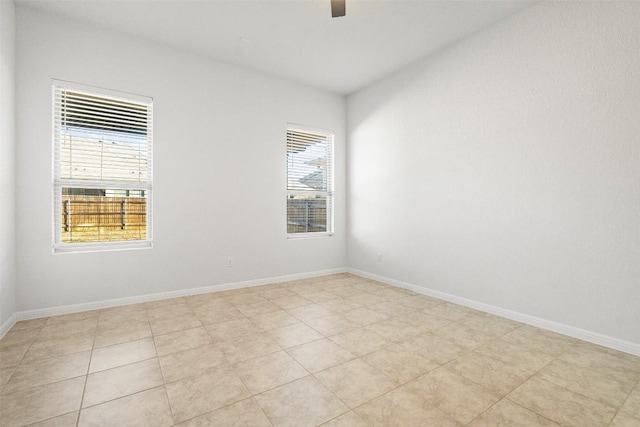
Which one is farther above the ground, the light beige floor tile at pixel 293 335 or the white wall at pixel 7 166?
the white wall at pixel 7 166

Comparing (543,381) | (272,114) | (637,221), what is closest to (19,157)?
(272,114)

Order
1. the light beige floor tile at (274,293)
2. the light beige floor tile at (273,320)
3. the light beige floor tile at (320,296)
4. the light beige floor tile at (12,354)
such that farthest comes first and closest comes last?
the light beige floor tile at (274,293), the light beige floor tile at (320,296), the light beige floor tile at (273,320), the light beige floor tile at (12,354)

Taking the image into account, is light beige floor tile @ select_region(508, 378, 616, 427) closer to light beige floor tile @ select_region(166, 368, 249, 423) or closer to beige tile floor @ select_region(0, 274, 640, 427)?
beige tile floor @ select_region(0, 274, 640, 427)

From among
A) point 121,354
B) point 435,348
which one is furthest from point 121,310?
point 435,348

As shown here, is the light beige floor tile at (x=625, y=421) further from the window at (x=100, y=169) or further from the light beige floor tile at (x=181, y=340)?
the window at (x=100, y=169)

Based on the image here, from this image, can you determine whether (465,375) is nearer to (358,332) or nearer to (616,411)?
(616,411)

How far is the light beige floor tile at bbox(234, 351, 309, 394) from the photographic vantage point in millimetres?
1953

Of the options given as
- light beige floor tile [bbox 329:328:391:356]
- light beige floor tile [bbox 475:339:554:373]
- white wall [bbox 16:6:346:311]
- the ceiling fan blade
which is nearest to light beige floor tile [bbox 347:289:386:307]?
light beige floor tile [bbox 329:328:391:356]

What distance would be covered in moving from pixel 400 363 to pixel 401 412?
0.56m

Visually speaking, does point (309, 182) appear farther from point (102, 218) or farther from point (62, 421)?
point (62, 421)

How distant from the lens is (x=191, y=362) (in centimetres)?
223

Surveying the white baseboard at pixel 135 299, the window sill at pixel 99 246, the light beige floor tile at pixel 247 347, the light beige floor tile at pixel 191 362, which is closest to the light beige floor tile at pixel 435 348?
the light beige floor tile at pixel 247 347

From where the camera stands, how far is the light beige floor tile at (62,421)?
1.57 m

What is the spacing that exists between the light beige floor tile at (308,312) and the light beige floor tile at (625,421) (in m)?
2.21
